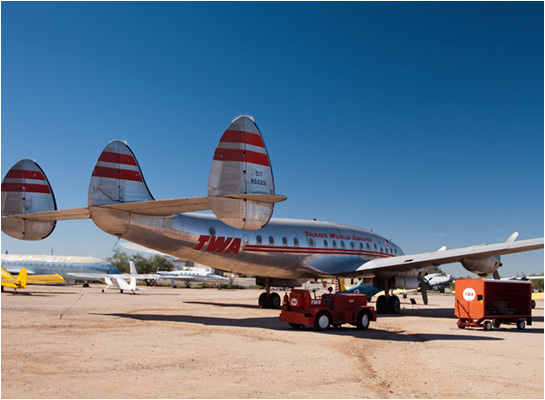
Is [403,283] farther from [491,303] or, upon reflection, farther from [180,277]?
[180,277]

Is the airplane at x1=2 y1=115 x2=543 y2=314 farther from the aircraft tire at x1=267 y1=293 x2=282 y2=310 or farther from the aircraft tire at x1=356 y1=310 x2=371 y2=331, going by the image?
the aircraft tire at x1=356 y1=310 x2=371 y2=331

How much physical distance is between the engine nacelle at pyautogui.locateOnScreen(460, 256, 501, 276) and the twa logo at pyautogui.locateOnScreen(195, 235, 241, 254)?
9.41 m

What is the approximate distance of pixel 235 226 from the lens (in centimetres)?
1328

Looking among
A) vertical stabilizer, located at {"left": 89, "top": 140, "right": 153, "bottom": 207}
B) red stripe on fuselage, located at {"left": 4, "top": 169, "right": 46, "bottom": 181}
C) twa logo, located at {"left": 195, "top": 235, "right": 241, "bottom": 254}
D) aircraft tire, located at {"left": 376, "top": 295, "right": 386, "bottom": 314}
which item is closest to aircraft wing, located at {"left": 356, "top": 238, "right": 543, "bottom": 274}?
aircraft tire, located at {"left": 376, "top": 295, "right": 386, "bottom": 314}

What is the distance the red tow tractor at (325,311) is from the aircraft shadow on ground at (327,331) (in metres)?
0.27

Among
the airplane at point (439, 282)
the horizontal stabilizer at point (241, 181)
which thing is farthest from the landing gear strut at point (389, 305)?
the airplane at point (439, 282)

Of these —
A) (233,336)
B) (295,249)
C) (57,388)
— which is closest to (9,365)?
(57,388)

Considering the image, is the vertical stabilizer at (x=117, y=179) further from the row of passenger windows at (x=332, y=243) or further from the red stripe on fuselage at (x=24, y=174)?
the red stripe on fuselage at (x=24, y=174)

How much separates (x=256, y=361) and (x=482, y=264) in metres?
13.9

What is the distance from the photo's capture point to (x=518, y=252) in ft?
58.1

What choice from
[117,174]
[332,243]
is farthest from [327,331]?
[332,243]

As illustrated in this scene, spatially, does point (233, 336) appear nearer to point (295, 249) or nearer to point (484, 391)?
point (484, 391)

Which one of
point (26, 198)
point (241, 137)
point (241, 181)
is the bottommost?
point (241, 181)

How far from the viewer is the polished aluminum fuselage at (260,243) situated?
1591 cm
